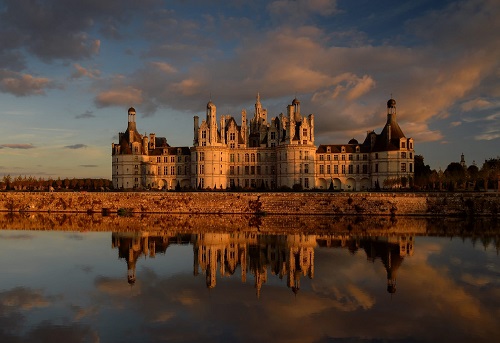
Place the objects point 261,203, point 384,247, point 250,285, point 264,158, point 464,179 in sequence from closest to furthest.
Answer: point 250,285
point 384,247
point 261,203
point 464,179
point 264,158

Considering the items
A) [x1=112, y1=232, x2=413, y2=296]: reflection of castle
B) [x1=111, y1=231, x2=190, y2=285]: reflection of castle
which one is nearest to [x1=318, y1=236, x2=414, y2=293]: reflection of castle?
[x1=112, y1=232, x2=413, y2=296]: reflection of castle

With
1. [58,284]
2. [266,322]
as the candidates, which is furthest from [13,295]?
[266,322]

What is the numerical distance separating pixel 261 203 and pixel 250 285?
32367mm

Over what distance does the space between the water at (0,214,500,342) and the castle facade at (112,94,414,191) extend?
1191 inches

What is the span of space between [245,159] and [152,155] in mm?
15635

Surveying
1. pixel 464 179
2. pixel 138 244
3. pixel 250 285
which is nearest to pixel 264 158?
pixel 464 179

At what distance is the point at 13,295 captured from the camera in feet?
61.0

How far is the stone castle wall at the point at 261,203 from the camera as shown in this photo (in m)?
50.2

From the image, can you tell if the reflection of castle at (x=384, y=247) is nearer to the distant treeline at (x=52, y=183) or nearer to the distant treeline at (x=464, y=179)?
the distant treeline at (x=464, y=179)

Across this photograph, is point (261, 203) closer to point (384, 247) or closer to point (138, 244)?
point (138, 244)

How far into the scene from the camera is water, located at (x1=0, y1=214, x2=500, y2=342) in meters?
15.0

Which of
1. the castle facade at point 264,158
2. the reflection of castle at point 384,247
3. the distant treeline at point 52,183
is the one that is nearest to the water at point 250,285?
the reflection of castle at point 384,247

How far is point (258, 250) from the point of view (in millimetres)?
29000

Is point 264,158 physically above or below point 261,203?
above
